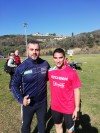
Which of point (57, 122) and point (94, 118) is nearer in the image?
point (57, 122)

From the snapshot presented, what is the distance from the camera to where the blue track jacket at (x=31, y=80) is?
4324mm

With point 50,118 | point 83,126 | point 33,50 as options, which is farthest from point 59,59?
point 50,118

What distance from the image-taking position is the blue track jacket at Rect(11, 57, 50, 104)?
170 inches

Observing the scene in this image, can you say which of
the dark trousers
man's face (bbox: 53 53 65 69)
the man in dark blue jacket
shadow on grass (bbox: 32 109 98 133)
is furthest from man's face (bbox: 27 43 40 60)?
shadow on grass (bbox: 32 109 98 133)

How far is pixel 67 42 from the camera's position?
105 metres

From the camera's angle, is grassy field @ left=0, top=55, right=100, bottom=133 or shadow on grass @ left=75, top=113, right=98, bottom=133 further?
grassy field @ left=0, top=55, right=100, bottom=133

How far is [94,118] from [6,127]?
2426mm

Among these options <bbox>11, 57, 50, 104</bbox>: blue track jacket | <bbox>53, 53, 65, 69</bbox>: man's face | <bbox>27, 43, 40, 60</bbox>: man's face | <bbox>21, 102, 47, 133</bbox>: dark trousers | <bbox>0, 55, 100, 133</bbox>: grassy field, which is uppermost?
<bbox>27, 43, 40, 60</bbox>: man's face

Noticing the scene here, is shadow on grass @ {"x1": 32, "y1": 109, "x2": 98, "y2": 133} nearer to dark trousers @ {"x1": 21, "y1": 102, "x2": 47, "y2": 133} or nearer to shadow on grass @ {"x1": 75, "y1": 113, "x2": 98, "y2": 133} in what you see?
shadow on grass @ {"x1": 75, "y1": 113, "x2": 98, "y2": 133}

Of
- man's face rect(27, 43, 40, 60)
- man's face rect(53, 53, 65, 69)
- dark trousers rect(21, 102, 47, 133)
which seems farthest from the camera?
dark trousers rect(21, 102, 47, 133)

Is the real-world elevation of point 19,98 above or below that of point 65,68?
below

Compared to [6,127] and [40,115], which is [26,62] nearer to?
[40,115]

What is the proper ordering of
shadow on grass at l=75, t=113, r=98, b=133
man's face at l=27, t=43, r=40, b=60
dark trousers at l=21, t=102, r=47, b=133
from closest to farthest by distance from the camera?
man's face at l=27, t=43, r=40, b=60, dark trousers at l=21, t=102, r=47, b=133, shadow on grass at l=75, t=113, r=98, b=133

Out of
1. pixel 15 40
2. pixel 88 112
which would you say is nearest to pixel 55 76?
pixel 88 112
